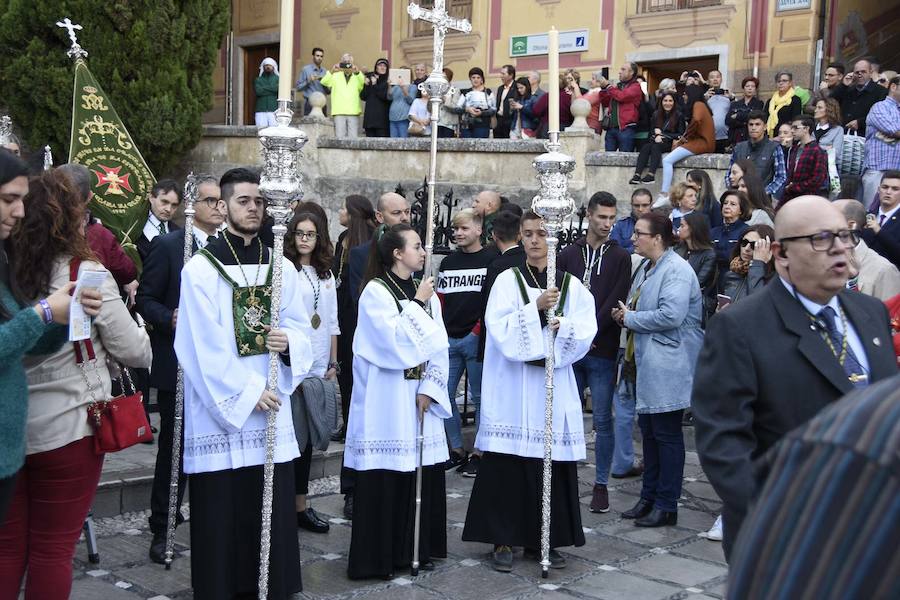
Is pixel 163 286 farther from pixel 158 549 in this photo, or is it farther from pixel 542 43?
pixel 542 43

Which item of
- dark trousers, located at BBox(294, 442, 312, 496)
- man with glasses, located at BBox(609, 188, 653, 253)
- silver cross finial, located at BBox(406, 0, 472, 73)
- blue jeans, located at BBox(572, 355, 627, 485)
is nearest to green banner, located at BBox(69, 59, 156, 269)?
dark trousers, located at BBox(294, 442, 312, 496)

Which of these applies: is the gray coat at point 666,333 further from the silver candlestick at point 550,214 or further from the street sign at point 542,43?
the street sign at point 542,43

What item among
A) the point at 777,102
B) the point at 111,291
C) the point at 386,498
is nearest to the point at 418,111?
the point at 777,102

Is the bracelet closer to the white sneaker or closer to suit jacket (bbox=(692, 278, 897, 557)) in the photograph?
suit jacket (bbox=(692, 278, 897, 557))

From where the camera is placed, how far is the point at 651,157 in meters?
12.6

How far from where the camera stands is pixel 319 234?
243 inches

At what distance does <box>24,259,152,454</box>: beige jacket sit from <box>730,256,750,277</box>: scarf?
4048mm

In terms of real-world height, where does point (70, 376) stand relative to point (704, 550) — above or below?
above

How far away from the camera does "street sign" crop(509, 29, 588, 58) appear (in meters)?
18.3

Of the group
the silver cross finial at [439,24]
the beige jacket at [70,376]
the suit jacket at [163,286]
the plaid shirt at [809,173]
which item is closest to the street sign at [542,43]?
the plaid shirt at [809,173]

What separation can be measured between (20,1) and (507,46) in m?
8.44

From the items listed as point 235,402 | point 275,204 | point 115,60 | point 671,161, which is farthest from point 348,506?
point 115,60

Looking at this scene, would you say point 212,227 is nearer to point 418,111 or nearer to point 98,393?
point 98,393

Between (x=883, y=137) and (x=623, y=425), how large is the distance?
535cm
